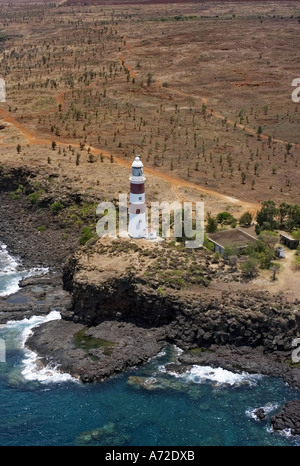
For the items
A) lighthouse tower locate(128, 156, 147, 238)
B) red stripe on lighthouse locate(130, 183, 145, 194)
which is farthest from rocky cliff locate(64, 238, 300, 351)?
red stripe on lighthouse locate(130, 183, 145, 194)

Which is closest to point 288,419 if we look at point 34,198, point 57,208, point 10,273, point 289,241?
point 289,241

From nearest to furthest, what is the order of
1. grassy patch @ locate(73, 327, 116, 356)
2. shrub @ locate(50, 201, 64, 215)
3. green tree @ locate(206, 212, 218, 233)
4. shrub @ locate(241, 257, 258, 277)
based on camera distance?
grassy patch @ locate(73, 327, 116, 356)
shrub @ locate(241, 257, 258, 277)
green tree @ locate(206, 212, 218, 233)
shrub @ locate(50, 201, 64, 215)

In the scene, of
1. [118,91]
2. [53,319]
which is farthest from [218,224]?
[118,91]

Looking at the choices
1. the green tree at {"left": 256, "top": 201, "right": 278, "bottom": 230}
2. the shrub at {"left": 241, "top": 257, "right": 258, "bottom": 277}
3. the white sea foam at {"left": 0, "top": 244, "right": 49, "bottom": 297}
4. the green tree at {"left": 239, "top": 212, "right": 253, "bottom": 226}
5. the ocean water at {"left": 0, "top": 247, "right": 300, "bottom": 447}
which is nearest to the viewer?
the ocean water at {"left": 0, "top": 247, "right": 300, "bottom": 447}

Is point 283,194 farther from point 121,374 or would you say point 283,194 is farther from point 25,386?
point 25,386

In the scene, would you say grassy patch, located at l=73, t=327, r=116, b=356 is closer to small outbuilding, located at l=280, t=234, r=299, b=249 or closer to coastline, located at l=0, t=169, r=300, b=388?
coastline, located at l=0, t=169, r=300, b=388

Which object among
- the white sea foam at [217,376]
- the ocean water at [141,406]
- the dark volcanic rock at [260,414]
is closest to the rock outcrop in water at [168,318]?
the white sea foam at [217,376]
